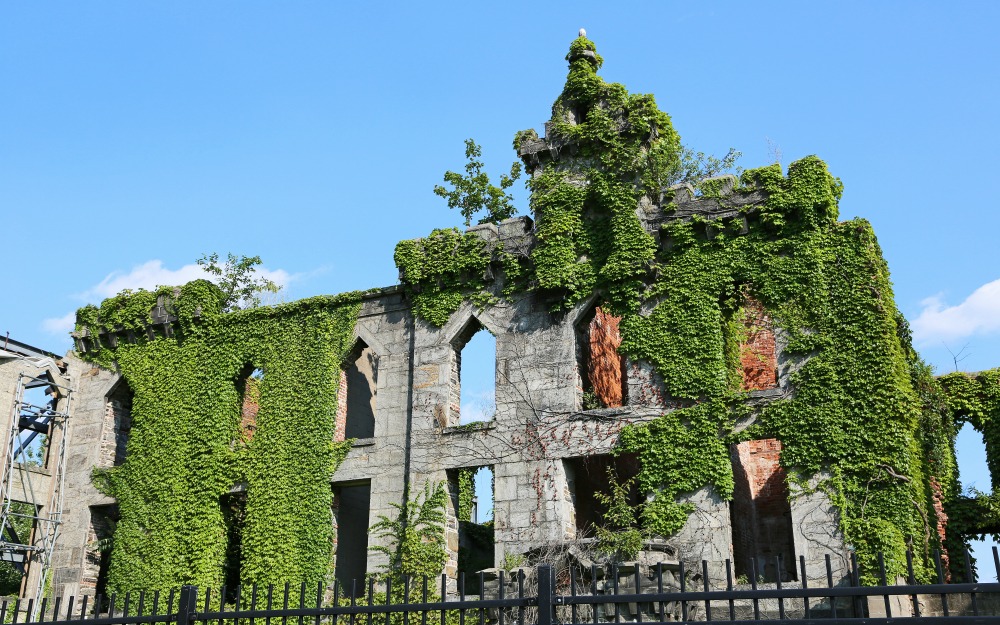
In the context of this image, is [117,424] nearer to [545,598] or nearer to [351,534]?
[351,534]

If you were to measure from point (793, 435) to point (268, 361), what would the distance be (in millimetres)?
11630

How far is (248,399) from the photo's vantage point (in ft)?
80.9

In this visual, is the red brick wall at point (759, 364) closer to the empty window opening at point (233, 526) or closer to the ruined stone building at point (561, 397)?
the ruined stone building at point (561, 397)

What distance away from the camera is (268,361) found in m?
22.4

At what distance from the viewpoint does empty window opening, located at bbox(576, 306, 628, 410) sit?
19.9m

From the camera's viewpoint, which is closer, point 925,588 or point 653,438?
point 925,588

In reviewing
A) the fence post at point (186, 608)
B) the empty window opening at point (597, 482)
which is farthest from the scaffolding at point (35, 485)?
the fence post at point (186, 608)

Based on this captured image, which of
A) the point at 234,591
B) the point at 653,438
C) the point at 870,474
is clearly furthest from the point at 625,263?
the point at 234,591

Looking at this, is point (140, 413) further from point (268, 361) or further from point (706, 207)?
point (706, 207)

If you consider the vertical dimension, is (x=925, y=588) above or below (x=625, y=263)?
below

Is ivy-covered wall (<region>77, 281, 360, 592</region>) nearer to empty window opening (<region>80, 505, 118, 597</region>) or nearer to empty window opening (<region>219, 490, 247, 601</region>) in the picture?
empty window opening (<region>219, 490, 247, 601</region>)

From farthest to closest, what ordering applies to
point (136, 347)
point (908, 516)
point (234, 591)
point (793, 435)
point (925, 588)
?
1. point (136, 347)
2. point (234, 591)
3. point (793, 435)
4. point (908, 516)
5. point (925, 588)

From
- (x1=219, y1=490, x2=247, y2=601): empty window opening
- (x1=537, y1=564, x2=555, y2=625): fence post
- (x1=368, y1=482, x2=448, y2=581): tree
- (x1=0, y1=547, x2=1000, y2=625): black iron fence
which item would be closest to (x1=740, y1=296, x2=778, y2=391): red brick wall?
(x1=0, y1=547, x2=1000, y2=625): black iron fence

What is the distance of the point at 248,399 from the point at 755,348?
486 inches
